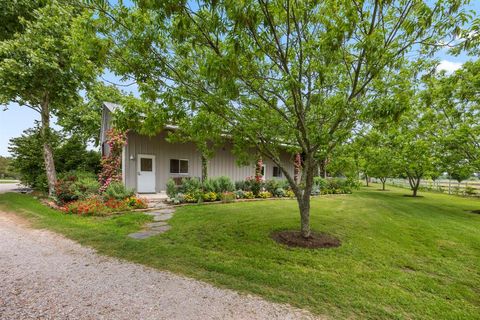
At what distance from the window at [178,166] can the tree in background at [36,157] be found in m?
6.34

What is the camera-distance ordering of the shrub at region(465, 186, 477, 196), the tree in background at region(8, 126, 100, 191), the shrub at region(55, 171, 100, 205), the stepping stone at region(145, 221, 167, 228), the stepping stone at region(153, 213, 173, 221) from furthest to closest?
the shrub at region(465, 186, 477, 196), the tree in background at region(8, 126, 100, 191), the shrub at region(55, 171, 100, 205), the stepping stone at region(153, 213, 173, 221), the stepping stone at region(145, 221, 167, 228)

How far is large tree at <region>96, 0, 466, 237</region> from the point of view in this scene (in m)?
3.42

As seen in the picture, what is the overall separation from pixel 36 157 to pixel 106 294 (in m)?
15.4

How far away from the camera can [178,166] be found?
12102 mm

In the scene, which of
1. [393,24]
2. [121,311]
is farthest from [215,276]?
[393,24]

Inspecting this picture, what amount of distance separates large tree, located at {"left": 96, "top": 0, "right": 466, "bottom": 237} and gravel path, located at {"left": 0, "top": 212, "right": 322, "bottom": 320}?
2.75 m

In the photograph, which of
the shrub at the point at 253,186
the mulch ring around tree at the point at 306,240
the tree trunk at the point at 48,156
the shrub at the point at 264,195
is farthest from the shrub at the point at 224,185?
the tree trunk at the point at 48,156

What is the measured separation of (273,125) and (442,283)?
12.6ft

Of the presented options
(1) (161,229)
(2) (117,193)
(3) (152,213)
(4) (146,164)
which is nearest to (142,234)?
(1) (161,229)

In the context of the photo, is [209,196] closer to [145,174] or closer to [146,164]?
[145,174]

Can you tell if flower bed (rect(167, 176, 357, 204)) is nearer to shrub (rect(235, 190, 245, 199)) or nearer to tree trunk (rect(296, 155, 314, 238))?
shrub (rect(235, 190, 245, 199))

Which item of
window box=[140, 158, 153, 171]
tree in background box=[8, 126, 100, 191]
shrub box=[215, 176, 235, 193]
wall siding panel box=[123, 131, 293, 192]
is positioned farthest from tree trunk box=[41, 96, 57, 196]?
shrub box=[215, 176, 235, 193]

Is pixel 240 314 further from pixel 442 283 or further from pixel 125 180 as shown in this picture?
pixel 125 180

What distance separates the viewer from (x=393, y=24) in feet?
13.3
